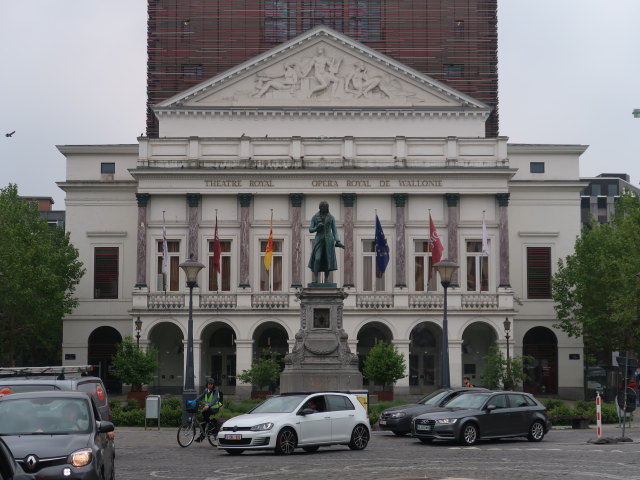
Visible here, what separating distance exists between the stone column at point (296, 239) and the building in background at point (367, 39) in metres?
20.6

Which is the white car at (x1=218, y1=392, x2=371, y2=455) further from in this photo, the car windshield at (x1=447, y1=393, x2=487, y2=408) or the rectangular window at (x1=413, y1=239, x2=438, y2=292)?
the rectangular window at (x1=413, y1=239, x2=438, y2=292)

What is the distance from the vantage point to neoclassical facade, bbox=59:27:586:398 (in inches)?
2680

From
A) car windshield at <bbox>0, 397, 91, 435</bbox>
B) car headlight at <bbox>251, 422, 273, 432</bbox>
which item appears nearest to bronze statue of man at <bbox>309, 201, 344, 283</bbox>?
car headlight at <bbox>251, 422, 273, 432</bbox>


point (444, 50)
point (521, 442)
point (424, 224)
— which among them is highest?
point (444, 50)

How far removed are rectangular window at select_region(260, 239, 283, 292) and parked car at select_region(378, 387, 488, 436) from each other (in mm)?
34292

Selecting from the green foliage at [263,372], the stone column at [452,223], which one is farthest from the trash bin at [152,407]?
the stone column at [452,223]

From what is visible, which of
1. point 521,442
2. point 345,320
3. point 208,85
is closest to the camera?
point 521,442

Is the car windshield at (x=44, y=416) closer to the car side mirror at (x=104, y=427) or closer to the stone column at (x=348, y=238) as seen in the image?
the car side mirror at (x=104, y=427)

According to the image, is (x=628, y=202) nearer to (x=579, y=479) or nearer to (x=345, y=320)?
(x=345, y=320)

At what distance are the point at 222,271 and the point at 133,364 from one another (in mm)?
9707

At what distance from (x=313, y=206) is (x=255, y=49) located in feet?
70.1

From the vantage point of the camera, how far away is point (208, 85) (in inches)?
2830

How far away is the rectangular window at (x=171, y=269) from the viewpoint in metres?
68.6

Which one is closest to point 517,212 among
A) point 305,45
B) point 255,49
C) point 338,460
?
point 305,45
